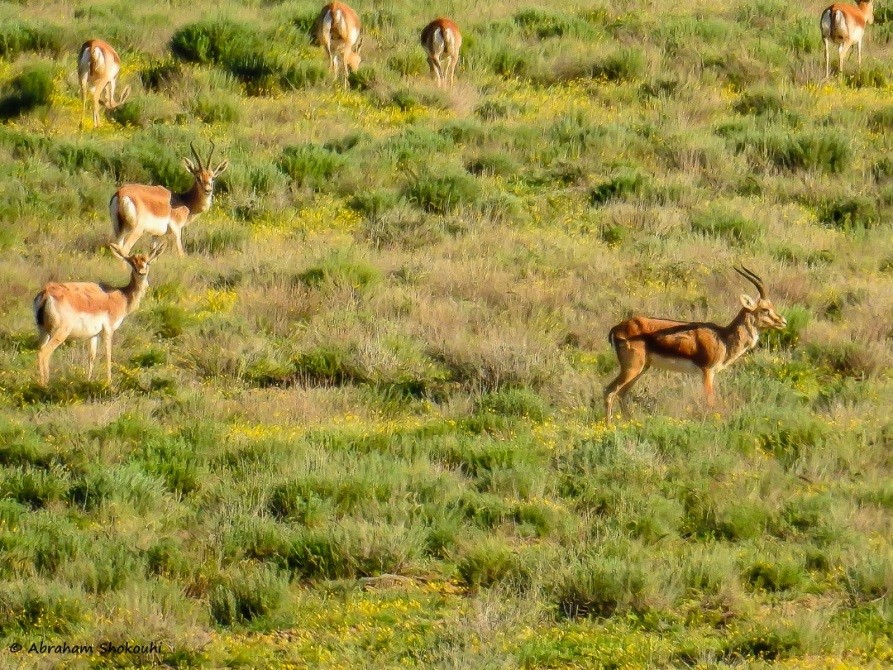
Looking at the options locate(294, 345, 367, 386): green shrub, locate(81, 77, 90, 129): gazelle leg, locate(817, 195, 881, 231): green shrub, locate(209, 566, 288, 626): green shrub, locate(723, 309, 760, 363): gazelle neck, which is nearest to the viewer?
locate(209, 566, 288, 626): green shrub

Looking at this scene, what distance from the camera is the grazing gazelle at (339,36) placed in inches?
808

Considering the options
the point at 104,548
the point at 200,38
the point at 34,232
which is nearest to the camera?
the point at 104,548

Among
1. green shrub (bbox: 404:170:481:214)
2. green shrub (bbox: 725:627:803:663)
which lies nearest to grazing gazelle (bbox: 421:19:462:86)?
green shrub (bbox: 404:170:481:214)

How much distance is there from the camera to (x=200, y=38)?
20.6m

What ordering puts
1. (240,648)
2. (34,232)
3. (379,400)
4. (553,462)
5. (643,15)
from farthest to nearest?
(643,15), (34,232), (379,400), (553,462), (240,648)

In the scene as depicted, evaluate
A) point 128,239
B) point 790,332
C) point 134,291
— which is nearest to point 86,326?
point 134,291

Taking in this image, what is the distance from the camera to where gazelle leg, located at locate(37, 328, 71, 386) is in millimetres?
10867

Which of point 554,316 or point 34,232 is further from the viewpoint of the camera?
point 34,232

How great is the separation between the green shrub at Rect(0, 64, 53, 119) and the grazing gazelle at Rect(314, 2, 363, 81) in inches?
159

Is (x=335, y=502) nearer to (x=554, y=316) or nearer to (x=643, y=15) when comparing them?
(x=554, y=316)

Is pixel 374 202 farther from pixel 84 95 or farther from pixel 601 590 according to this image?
pixel 601 590

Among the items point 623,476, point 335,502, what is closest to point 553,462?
point 623,476

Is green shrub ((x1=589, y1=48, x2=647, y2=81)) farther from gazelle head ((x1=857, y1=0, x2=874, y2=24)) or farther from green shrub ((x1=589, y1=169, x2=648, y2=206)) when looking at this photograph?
green shrub ((x1=589, y1=169, x2=648, y2=206))

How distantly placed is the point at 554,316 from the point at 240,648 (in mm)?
6276
